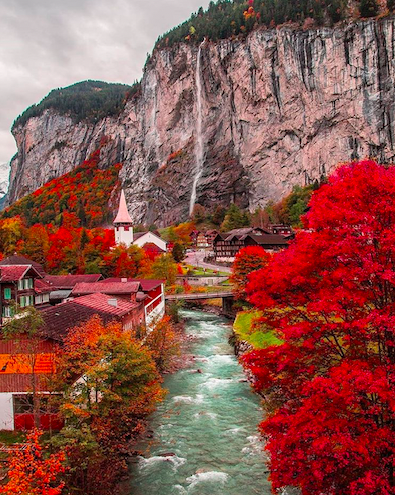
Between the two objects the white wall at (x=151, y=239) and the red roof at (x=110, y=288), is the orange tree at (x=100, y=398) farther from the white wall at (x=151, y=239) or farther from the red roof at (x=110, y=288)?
the white wall at (x=151, y=239)

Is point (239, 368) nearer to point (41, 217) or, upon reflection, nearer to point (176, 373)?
point (176, 373)

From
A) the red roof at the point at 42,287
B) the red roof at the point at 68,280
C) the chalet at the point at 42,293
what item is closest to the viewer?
the chalet at the point at 42,293

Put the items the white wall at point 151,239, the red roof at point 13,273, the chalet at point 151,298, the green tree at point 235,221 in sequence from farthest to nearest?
the green tree at point 235,221 → the white wall at point 151,239 → the chalet at point 151,298 → the red roof at point 13,273

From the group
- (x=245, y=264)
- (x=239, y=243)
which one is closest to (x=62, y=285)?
(x=245, y=264)

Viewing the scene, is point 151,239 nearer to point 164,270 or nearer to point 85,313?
A: point 164,270

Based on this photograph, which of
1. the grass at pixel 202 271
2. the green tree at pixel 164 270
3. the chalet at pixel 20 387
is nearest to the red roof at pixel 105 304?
the chalet at pixel 20 387

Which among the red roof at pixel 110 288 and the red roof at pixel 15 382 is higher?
the red roof at pixel 110 288
